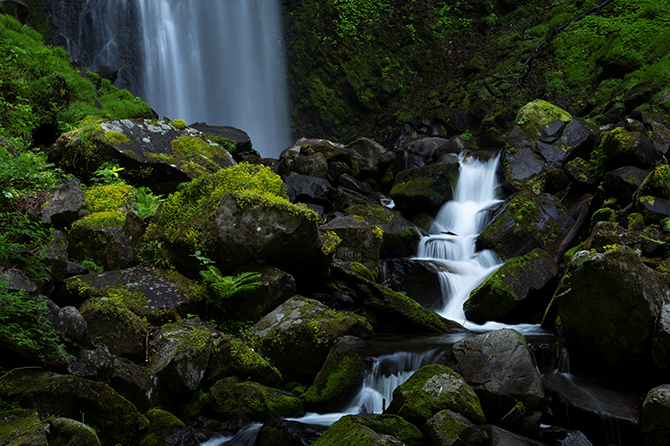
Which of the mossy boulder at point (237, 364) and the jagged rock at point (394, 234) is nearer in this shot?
the mossy boulder at point (237, 364)

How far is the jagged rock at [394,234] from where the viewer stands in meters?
10.3

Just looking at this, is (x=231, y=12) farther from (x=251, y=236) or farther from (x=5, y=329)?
(x=5, y=329)

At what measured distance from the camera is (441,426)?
167 inches

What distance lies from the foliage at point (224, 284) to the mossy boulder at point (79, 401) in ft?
6.73

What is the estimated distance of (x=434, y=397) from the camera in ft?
15.2

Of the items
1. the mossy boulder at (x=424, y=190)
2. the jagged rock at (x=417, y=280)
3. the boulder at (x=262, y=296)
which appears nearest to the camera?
Result: the boulder at (x=262, y=296)

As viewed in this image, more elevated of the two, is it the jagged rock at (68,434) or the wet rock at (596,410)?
the jagged rock at (68,434)

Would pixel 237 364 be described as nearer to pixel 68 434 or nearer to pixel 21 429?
pixel 68 434

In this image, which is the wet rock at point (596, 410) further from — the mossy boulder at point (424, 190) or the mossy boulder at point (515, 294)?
the mossy boulder at point (424, 190)

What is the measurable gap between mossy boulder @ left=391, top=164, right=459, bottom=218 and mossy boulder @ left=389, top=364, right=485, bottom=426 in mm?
7495

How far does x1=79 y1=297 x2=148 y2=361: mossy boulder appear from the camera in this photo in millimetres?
4688

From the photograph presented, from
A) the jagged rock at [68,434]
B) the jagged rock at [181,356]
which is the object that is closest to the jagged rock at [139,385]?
the jagged rock at [181,356]

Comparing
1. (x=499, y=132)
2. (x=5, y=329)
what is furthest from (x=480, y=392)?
(x=499, y=132)

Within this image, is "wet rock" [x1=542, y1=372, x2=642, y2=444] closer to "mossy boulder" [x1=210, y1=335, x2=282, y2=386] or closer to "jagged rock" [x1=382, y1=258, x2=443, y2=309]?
"mossy boulder" [x1=210, y1=335, x2=282, y2=386]
